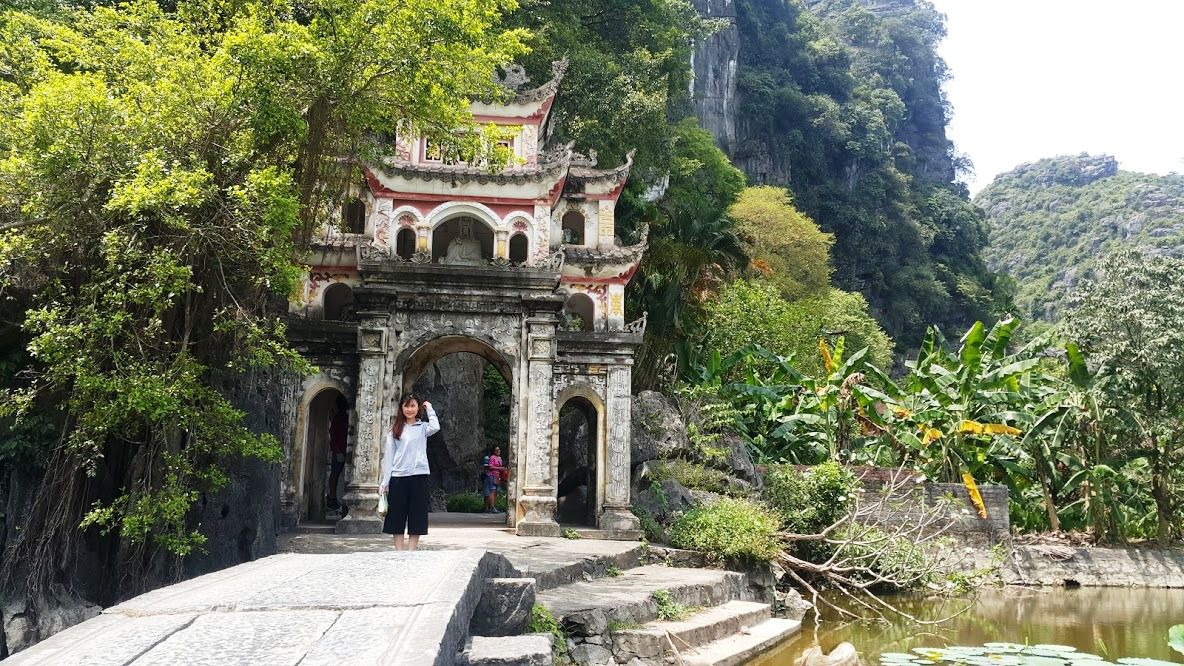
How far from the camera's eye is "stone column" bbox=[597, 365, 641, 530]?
14.0m

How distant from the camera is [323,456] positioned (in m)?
16.2

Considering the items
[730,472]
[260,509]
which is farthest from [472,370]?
[260,509]

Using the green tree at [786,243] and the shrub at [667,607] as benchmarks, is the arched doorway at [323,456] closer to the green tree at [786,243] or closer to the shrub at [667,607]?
the shrub at [667,607]

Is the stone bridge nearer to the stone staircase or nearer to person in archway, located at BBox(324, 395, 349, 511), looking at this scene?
the stone staircase

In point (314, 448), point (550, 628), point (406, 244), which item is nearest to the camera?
point (550, 628)

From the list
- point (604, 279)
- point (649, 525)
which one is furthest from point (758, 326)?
point (649, 525)

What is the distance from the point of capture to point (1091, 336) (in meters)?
19.1

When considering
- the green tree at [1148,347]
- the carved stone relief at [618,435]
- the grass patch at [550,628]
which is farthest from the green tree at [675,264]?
the grass patch at [550,628]

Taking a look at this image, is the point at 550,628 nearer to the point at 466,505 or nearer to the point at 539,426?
the point at 539,426

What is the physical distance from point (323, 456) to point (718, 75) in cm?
3357

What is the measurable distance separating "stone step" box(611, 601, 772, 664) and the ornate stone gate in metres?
3.25

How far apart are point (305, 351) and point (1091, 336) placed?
16.2m

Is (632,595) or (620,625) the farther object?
(632,595)

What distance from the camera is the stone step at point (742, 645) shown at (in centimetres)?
817
